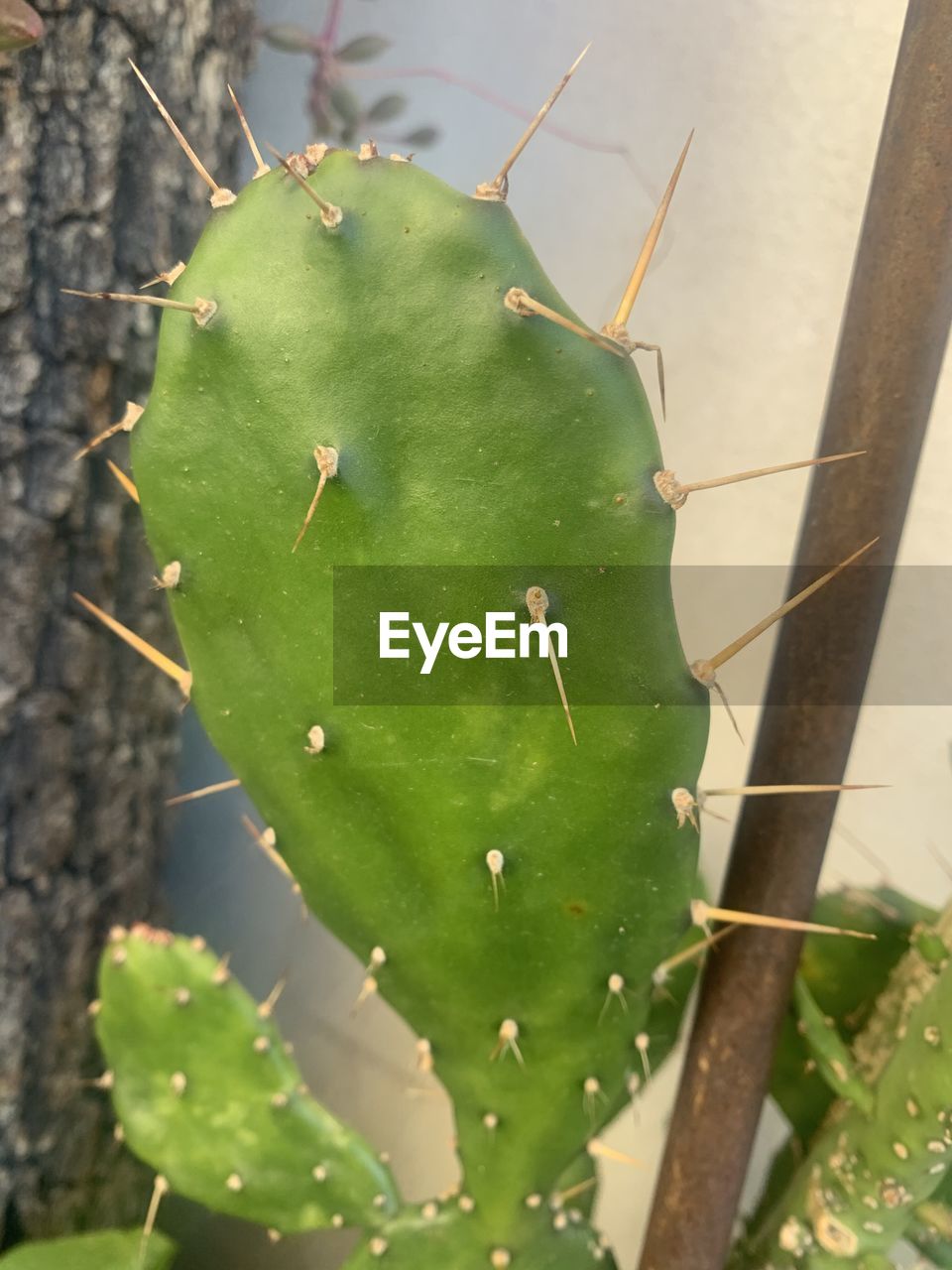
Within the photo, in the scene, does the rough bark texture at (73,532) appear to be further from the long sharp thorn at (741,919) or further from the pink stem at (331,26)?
the long sharp thorn at (741,919)

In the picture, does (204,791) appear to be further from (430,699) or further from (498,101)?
(498,101)

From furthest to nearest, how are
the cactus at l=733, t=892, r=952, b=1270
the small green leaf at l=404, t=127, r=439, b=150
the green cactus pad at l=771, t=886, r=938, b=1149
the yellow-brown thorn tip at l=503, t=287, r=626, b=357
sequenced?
1. the small green leaf at l=404, t=127, r=439, b=150
2. the green cactus pad at l=771, t=886, r=938, b=1149
3. the cactus at l=733, t=892, r=952, b=1270
4. the yellow-brown thorn tip at l=503, t=287, r=626, b=357

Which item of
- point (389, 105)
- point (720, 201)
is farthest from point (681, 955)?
point (389, 105)

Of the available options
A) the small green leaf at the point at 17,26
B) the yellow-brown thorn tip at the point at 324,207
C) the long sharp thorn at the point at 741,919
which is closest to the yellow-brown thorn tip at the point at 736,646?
the long sharp thorn at the point at 741,919

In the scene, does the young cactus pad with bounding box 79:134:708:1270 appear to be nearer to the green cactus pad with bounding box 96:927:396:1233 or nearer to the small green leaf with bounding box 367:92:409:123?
the green cactus pad with bounding box 96:927:396:1233

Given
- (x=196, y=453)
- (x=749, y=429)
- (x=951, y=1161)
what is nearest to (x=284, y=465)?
(x=196, y=453)

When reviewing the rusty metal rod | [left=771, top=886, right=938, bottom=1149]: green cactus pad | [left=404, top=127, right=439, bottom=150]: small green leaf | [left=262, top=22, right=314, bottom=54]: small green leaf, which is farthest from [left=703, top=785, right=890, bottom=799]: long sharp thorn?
[left=262, top=22, right=314, bottom=54]: small green leaf

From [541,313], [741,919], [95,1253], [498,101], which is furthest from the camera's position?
[498,101]
